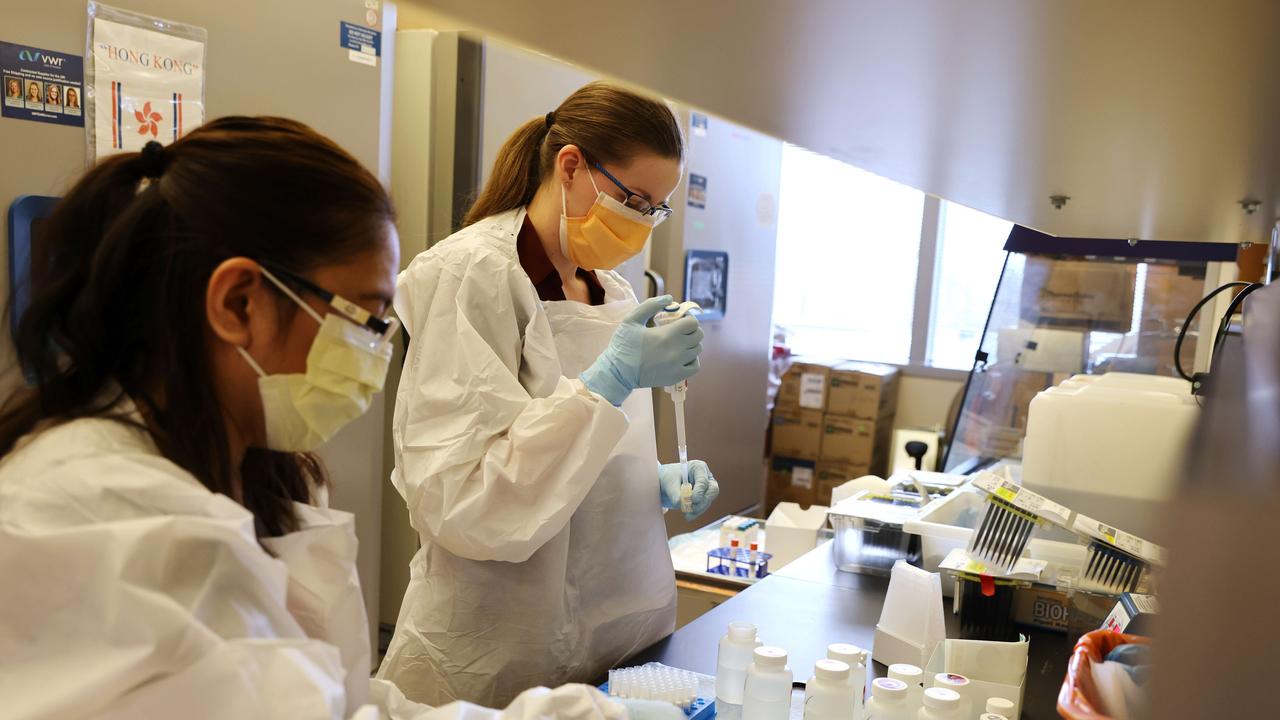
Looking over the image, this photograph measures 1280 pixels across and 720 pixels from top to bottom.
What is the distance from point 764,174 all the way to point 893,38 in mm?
3787

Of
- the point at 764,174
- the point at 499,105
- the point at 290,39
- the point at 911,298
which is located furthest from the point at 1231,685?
the point at 911,298

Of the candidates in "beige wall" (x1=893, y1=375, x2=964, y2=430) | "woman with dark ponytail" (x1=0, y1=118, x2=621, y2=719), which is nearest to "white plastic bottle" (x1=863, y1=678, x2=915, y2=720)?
"woman with dark ponytail" (x1=0, y1=118, x2=621, y2=719)

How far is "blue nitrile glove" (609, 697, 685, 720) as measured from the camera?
3.67 ft

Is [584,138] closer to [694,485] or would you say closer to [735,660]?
[694,485]

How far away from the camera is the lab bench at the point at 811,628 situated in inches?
57.0

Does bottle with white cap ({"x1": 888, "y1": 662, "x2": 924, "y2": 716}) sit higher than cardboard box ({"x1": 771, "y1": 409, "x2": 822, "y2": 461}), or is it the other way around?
bottle with white cap ({"x1": 888, "y1": 662, "x2": 924, "y2": 716})

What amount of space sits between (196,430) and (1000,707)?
96 centimetres

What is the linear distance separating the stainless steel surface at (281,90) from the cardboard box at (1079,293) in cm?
214

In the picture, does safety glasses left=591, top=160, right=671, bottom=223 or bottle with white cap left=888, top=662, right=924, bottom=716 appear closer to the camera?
bottle with white cap left=888, top=662, right=924, bottom=716

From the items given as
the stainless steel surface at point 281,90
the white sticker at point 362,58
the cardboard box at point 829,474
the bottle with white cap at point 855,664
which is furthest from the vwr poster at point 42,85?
the cardboard box at point 829,474

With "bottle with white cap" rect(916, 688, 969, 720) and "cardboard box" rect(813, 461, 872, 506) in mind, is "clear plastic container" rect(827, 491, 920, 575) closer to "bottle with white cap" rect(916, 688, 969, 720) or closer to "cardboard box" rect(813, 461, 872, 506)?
"bottle with white cap" rect(916, 688, 969, 720)

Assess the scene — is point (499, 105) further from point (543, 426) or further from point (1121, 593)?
point (1121, 593)

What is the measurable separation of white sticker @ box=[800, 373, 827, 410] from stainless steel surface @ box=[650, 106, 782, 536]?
55 cm

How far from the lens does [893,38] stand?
1.85ft
